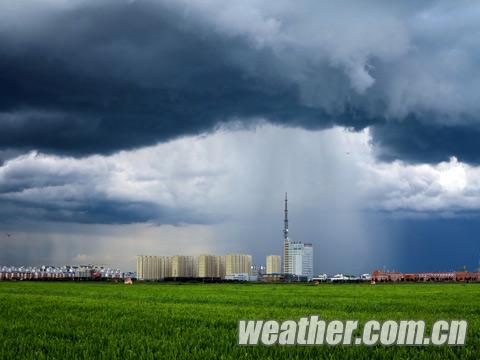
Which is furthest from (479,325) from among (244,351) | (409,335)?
(244,351)

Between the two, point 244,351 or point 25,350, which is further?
point 25,350

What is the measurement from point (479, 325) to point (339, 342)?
A: 243 inches

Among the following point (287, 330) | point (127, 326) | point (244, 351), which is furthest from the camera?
point (127, 326)

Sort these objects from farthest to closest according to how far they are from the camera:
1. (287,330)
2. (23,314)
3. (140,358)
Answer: (23,314), (287,330), (140,358)

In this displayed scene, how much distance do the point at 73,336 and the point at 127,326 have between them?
1.99 metres

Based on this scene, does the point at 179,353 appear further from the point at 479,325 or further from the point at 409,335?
the point at 479,325

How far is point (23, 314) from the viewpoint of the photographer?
19641 mm

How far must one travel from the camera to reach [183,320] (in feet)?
55.2

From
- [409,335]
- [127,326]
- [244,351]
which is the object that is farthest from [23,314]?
[409,335]

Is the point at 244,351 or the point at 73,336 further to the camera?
the point at 73,336

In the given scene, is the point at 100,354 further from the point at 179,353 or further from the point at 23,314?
the point at 23,314

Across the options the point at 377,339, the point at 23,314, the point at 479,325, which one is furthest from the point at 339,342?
Answer: the point at 23,314

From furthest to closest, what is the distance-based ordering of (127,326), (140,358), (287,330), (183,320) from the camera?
(183,320)
(127,326)
(287,330)
(140,358)

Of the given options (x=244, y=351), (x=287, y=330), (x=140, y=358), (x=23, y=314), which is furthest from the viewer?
(x=23, y=314)
